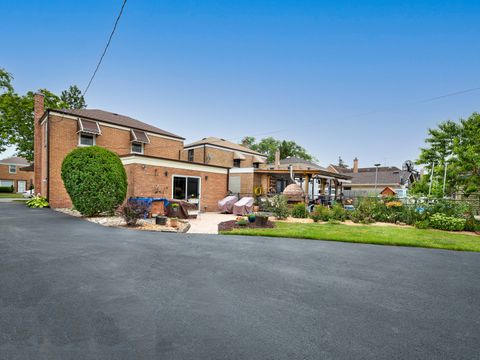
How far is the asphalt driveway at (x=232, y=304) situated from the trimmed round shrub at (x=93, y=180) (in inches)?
194

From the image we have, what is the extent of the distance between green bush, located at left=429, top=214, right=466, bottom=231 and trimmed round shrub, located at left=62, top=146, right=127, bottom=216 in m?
14.4

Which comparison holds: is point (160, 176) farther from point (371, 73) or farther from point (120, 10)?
point (371, 73)

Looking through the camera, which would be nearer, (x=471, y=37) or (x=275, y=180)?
(x=471, y=37)

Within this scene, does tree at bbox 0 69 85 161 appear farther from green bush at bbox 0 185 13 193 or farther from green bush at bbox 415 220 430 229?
green bush at bbox 415 220 430 229

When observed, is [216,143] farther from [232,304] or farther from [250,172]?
[232,304]

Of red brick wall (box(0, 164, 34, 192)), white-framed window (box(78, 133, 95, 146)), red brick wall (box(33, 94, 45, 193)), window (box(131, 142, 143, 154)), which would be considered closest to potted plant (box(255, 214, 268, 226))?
window (box(131, 142, 143, 154))

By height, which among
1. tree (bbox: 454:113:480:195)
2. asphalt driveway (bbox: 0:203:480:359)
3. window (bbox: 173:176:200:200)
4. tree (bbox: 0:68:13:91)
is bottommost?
asphalt driveway (bbox: 0:203:480:359)

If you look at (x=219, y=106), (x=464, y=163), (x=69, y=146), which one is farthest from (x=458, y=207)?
(x=69, y=146)

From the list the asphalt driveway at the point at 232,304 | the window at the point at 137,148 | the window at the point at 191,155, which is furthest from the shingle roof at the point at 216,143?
the asphalt driveway at the point at 232,304

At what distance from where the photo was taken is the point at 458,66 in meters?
12.4

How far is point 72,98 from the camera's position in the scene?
3816 cm

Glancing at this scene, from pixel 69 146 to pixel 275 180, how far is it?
18015mm

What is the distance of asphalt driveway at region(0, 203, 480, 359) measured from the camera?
2402 mm

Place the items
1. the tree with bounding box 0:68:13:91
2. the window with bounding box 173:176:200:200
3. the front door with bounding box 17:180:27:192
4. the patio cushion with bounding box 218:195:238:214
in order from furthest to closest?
the front door with bounding box 17:180:27:192
the tree with bounding box 0:68:13:91
the patio cushion with bounding box 218:195:238:214
the window with bounding box 173:176:200:200
